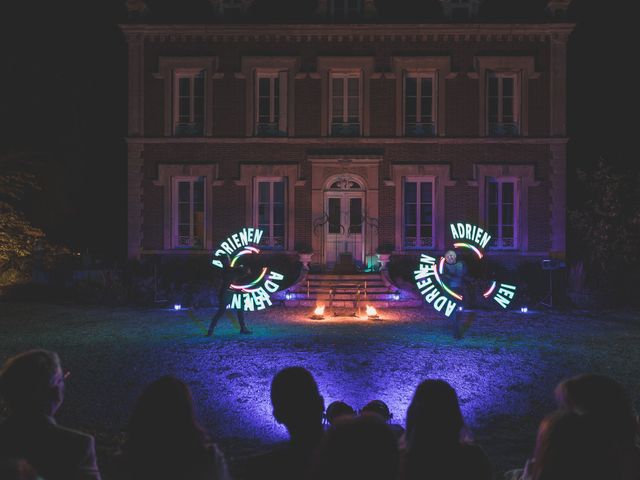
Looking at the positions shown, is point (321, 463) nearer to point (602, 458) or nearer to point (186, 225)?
point (602, 458)

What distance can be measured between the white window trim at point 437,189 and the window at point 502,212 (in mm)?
1410

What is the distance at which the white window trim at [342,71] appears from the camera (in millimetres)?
18719

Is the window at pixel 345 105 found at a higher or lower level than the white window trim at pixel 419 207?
higher

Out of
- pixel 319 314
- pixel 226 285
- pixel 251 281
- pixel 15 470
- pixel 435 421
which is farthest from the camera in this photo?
pixel 319 314

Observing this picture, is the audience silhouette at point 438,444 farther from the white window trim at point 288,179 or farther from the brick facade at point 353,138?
the white window trim at point 288,179

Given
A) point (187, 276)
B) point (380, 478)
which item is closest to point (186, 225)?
point (187, 276)

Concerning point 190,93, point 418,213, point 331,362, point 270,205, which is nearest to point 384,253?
point 418,213

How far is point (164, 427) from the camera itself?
8.28 ft

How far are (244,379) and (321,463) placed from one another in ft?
19.2

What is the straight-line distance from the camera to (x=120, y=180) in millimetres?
25016

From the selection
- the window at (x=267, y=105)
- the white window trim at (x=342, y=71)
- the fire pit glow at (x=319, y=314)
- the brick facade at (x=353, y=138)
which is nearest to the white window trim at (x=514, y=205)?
the brick facade at (x=353, y=138)

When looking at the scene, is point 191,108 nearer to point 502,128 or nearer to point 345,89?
point 345,89

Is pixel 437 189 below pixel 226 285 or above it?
above

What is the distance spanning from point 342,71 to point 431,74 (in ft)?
A: 9.64
